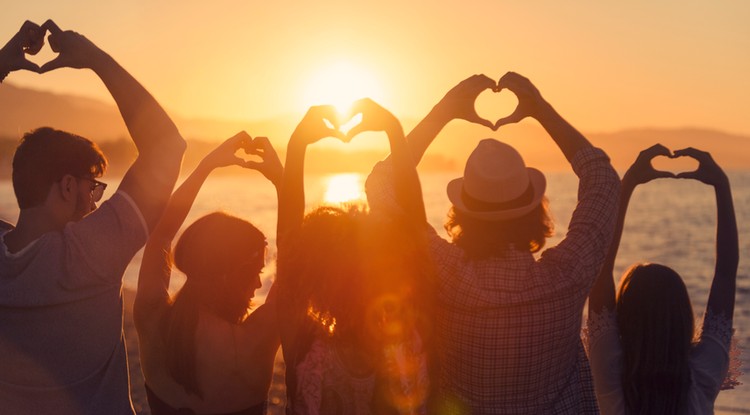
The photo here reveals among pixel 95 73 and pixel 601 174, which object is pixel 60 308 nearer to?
pixel 95 73

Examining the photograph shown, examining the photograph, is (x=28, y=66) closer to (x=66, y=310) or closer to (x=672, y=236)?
(x=66, y=310)

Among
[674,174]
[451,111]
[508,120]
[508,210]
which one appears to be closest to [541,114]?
[508,120]

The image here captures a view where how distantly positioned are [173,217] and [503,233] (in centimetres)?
138

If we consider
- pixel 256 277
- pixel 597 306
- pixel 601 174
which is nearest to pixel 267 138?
pixel 256 277

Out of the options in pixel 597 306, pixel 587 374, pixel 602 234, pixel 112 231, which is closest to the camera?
pixel 112 231

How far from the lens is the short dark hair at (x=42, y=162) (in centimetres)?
241

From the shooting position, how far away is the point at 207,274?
2.78 meters

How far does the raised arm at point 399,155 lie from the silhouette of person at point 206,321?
640 millimetres

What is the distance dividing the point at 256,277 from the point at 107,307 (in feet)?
2.02

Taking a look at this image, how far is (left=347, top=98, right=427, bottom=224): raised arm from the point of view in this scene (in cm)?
254

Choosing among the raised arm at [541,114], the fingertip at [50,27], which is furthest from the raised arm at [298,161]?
the fingertip at [50,27]

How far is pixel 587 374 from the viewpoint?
2902mm

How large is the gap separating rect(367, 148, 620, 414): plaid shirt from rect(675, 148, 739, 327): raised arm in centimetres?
60

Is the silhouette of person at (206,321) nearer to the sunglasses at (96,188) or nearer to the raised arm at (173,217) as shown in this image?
the raised arm at (173,217)
